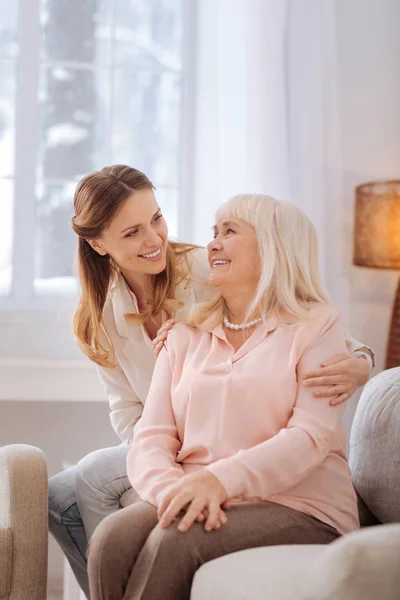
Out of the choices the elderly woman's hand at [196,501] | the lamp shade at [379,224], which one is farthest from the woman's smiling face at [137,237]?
the lamp shade at [379,224]

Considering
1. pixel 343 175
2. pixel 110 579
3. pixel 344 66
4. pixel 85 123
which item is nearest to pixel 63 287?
pixel 85 123

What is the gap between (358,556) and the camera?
1.25 m

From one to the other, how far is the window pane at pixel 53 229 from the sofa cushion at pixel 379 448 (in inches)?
64.8

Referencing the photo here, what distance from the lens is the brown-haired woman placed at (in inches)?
83.4

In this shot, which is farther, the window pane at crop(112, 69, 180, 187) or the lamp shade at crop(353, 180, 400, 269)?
the window pane at crop(112, 69, 180, 187)

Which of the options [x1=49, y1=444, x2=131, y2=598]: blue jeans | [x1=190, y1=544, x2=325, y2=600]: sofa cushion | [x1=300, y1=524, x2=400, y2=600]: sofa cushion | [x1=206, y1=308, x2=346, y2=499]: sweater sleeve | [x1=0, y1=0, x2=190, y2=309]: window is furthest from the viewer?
[x1=0, y1=0, x2=190, y2=309]: window

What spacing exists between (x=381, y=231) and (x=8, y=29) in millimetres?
1612

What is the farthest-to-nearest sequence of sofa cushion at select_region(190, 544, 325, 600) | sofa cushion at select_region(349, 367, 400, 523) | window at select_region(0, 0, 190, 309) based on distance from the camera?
window at select_region(0, 0, 190, 309), sofa cushion at select_region(349, 367, 400, 523), sofa cushion at select_region(190, 544, 325, 600)

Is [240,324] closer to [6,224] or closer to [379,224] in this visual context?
[379,224]

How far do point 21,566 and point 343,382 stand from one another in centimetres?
86

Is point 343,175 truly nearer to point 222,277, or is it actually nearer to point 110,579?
point 222,277

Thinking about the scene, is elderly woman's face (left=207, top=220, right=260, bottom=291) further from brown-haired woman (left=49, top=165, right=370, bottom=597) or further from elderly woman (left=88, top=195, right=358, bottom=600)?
brown-haired woman (left=49, top=165, right=370, bottom=597)

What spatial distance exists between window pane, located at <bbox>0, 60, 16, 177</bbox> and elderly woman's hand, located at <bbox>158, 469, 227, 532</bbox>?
2026 mm

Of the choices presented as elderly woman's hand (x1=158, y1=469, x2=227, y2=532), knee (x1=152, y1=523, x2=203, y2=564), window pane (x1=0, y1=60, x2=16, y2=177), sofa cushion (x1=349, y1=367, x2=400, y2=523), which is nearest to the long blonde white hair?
sofa cushion (x1=349, y1=367, x2=400, y2=523)
